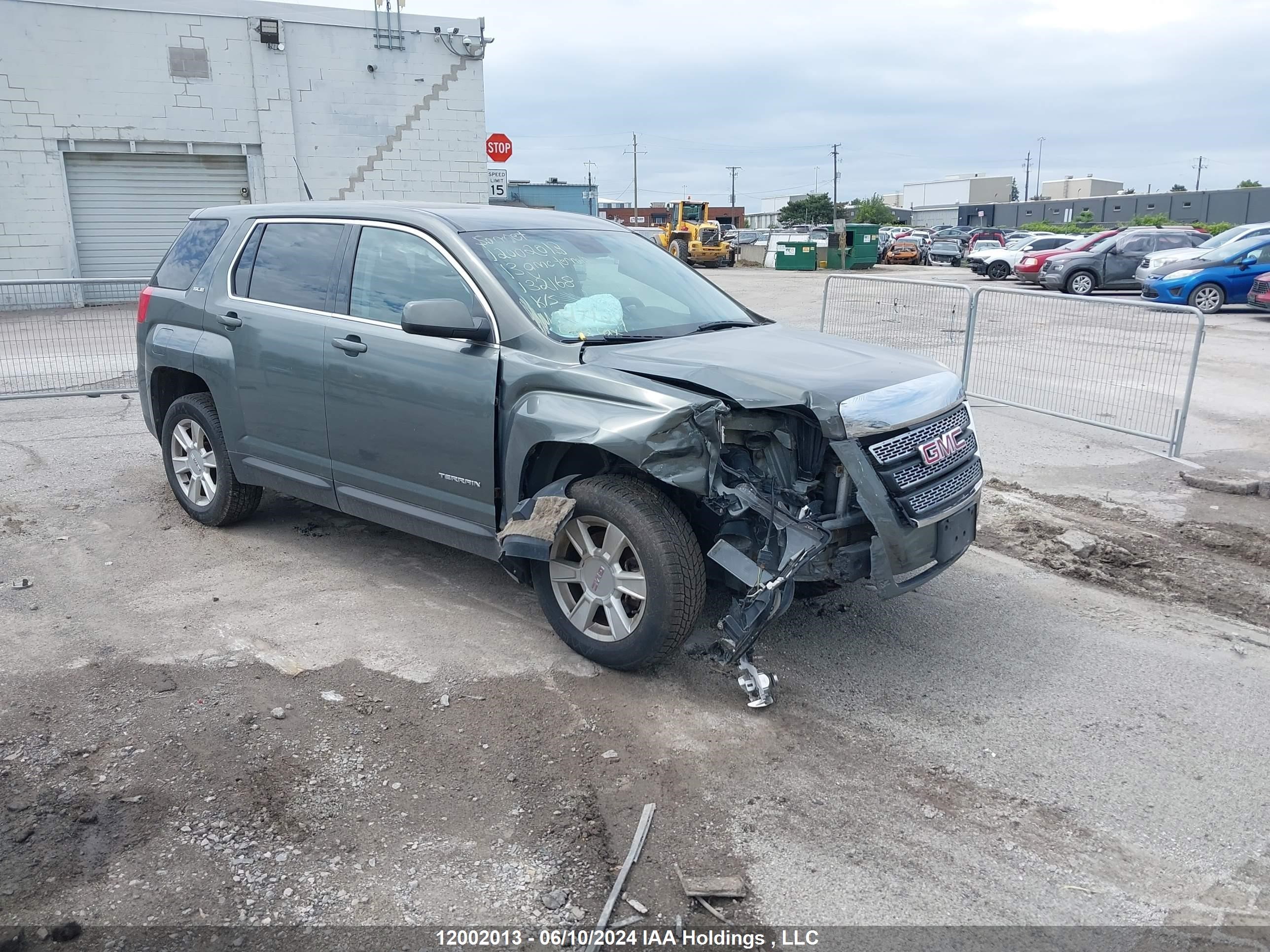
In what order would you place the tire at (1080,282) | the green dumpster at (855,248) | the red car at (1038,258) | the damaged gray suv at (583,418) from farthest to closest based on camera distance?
1. the green dumpster at (855,248)
2. the red car at (1038,258)
3. the tire at (1080,282)
4. the damaged gray suv at (583,418)

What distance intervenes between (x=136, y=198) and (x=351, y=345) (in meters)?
20.3

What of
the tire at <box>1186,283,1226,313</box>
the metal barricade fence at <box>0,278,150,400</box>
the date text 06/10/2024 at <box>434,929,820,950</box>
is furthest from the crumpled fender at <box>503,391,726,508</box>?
the tire at <box>1186,283,1226,313</box>

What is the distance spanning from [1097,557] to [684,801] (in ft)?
12.3

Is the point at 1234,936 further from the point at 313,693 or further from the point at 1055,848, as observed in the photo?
the point at 313,693

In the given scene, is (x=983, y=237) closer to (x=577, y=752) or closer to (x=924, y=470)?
(x=924, y=470)

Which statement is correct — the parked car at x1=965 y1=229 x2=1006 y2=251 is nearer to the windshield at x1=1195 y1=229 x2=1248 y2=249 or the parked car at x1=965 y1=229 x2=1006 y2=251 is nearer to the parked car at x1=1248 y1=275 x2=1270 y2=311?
the windshield at x1=1195 y1=229 x2=1248 y2=249

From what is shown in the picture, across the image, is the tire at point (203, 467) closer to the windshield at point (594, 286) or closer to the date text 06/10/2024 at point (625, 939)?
the windshield at point (594, 286)

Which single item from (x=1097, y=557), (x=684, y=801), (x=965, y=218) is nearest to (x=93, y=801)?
(x=684, y=801)

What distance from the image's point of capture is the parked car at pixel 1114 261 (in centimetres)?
2573

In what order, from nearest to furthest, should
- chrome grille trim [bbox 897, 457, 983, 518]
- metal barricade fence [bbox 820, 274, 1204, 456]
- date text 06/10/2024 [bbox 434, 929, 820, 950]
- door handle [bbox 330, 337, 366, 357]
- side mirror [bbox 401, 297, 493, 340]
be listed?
1. date text 06/10/2024 [bbox 434, 929, 820, 950]
2. chrome grille trim [bbox 897, 457, 983, 518]
3. side mirror [bbox 401, 297, 493, 340]
4. door handle [bbox 330, 337, 366, 357]
5. metal barricade fence [bbox 820, 274, 1204, 456]

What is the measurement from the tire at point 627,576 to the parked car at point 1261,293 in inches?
726

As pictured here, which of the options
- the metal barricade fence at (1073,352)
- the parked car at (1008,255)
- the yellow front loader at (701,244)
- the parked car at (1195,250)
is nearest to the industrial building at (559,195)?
the yellow front loader at (701,244)

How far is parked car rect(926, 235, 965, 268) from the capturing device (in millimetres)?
49353

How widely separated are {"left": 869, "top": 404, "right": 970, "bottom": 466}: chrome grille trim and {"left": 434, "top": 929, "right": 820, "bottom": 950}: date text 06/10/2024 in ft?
6.41
